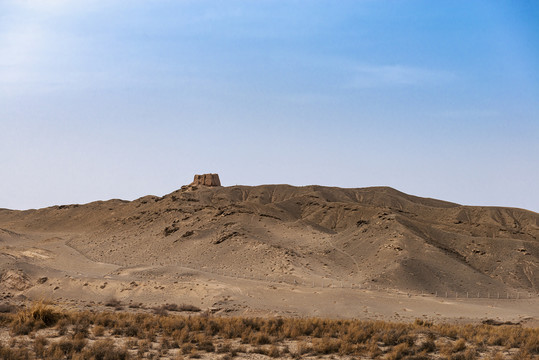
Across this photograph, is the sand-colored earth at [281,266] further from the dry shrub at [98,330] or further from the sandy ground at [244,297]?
the dry shrub at [98,330]

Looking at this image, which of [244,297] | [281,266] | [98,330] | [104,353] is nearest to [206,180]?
[281,266]

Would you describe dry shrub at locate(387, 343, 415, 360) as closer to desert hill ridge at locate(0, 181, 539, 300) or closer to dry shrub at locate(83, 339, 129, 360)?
dry shrub at locate(83, 339, 129, 360)

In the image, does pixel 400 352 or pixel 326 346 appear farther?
pixel 326 346

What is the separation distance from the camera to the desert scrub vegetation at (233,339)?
18.7 m

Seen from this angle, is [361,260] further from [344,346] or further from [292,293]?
[344,346]

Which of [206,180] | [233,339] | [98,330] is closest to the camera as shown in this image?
[98,330]

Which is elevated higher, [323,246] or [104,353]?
[323,246]

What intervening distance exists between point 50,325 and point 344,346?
11.1 m

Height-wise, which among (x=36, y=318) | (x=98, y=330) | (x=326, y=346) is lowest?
(x=326, y=346)

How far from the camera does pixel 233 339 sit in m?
21.9

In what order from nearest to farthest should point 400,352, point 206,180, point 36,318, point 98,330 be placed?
1. point 400,352
2. point 98,330
3. point 36,318
4. point 206,180

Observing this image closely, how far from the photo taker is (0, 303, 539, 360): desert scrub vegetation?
1866cm

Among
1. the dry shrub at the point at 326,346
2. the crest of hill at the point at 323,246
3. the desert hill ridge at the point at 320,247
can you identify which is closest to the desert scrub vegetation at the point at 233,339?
the dry shrub at the point at 326,346

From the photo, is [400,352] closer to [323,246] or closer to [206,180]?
[323,246]
